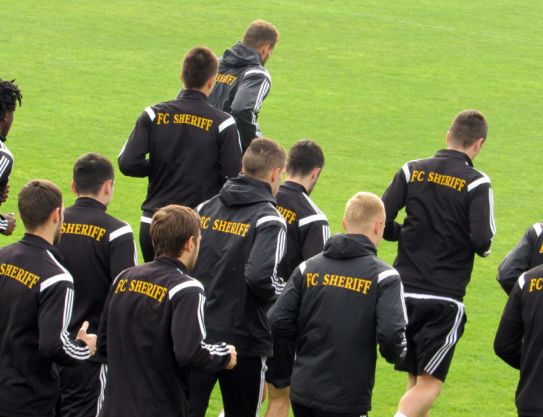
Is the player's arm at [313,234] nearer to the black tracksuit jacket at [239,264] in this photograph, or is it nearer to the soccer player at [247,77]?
the black tracksuit jacket at [239,264]

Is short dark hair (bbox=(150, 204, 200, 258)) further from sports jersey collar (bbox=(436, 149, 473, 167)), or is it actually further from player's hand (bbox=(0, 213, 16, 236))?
player's hand (bbox=(0, 213, 16, 236))

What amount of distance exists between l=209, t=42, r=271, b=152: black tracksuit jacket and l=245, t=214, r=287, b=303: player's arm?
3179mm

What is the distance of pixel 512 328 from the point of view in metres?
6.13

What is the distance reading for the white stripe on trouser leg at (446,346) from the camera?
7.78 metres

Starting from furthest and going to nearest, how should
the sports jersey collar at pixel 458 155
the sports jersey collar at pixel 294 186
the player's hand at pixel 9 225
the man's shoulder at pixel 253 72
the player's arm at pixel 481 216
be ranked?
the man's shoulder at pixel 253 72, the player's hand at pixel 9 225, the sports jersey collar at pixel 458 155, the player's arm at pixel 481 216, the sports jersey collar at pixel 294 186

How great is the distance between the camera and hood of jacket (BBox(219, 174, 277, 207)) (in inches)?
271

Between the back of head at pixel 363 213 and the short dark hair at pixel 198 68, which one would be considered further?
the short dark hair at pixel 198 68

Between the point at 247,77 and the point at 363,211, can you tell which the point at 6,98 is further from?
the point at 363,211

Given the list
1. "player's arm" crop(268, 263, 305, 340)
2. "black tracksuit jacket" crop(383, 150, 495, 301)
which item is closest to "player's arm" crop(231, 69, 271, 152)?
"black tracksuit jacket" crop(383, 150, 495, 301)

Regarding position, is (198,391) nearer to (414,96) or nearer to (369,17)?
(414,96)

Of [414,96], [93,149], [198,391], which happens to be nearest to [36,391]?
[198,391]

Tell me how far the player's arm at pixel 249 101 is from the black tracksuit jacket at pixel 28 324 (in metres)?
4.07

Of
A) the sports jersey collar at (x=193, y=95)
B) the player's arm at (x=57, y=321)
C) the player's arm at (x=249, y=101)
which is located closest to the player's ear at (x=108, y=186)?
the player's arm at (x=57, y=321)

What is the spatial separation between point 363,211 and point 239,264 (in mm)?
873
